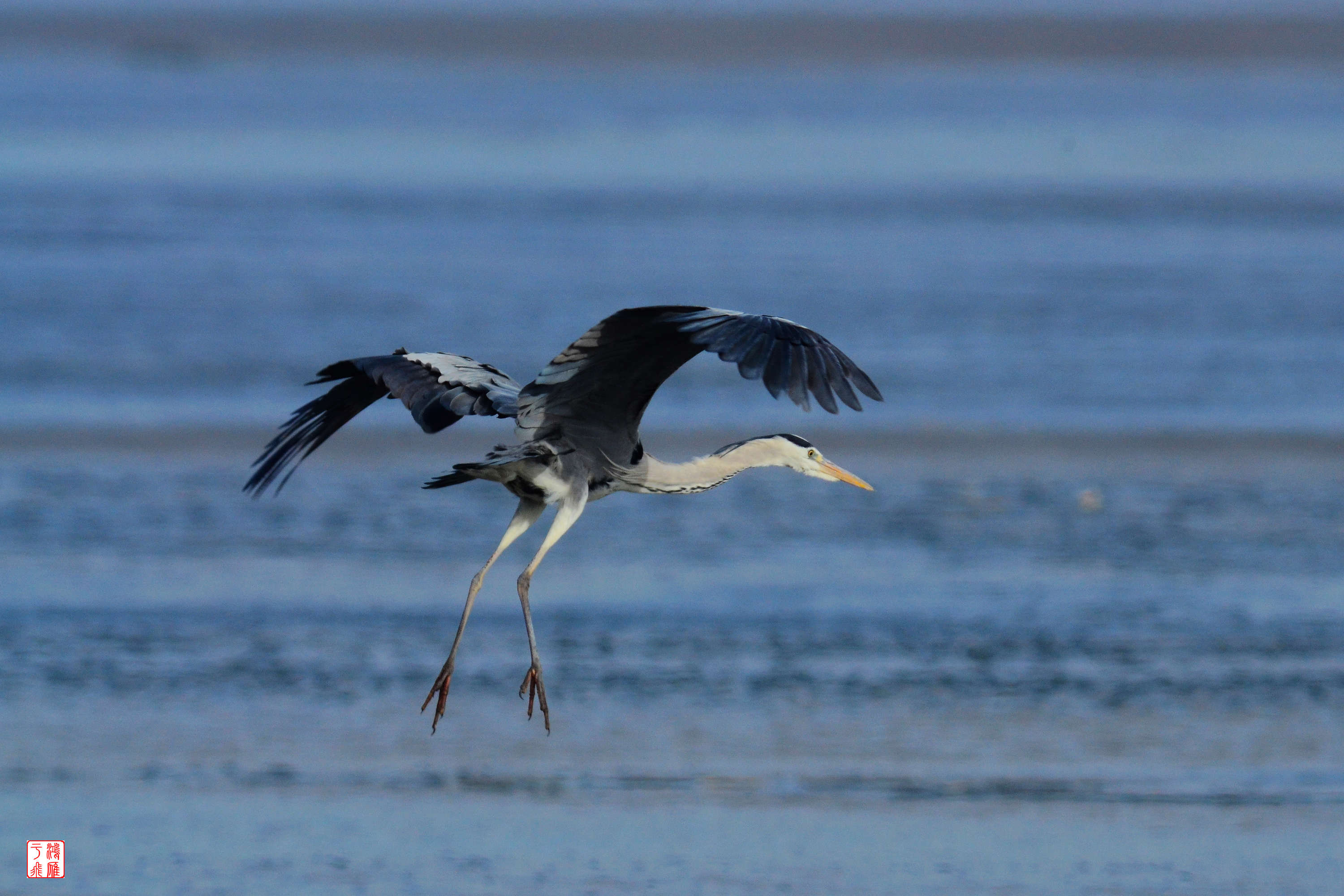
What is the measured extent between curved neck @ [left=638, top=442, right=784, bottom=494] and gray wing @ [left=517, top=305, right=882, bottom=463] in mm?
185

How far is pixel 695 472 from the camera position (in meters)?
9.02

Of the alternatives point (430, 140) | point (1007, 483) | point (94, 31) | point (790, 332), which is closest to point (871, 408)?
point (1007, 483)

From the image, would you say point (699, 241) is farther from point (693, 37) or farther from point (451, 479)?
point (693, 37)

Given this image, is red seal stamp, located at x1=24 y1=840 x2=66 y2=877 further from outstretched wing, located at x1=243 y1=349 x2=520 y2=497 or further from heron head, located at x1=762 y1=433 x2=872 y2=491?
heron head, located at x1=762 y1=433 x2=872 y2=491

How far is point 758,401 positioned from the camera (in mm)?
17188

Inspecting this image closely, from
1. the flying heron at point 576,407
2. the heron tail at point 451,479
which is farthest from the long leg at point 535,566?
the heron tail at point 451,479

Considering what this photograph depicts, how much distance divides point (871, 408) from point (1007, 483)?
2.22 m

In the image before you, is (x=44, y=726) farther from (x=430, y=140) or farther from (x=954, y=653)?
(x=430, y=140)

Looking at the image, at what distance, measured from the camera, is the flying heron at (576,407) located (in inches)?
303

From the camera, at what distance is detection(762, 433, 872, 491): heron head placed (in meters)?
9.15

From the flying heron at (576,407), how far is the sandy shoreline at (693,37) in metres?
40.3

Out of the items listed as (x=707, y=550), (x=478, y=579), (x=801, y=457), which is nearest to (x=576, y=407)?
(x=478, y=579)

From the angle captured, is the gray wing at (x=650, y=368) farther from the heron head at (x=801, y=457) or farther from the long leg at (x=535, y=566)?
the heron head at (x=801, y=457)

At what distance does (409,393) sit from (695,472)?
1.24 metres
